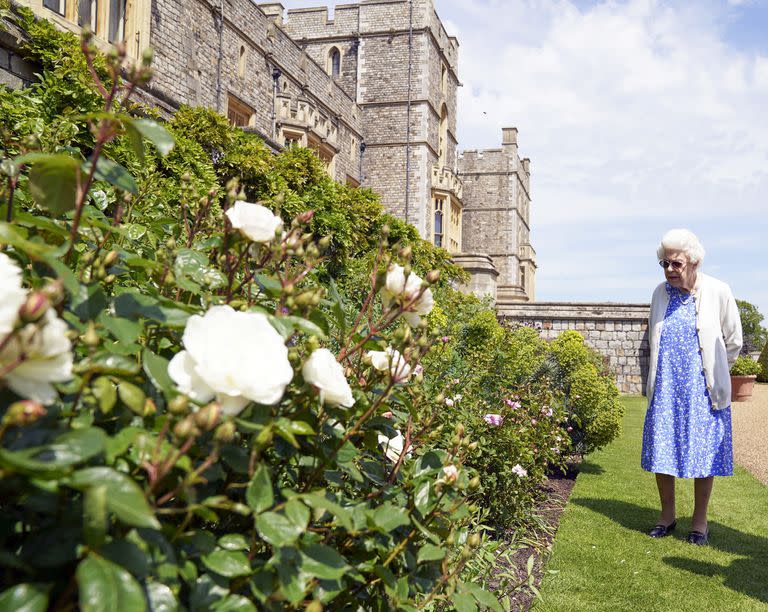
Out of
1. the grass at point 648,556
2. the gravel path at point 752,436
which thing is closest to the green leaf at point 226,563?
the grass at point 648,556

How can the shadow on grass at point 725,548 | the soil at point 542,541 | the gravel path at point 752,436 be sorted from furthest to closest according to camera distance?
the gravel path at point 752,436, the shadow on grass at point 725,548, the soil at point 542,541

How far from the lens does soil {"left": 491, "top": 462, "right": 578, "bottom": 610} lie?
3332mm

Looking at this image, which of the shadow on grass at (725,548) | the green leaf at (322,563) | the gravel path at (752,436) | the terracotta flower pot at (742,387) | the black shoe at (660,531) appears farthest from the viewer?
the terracotta flower pot at (742,387)

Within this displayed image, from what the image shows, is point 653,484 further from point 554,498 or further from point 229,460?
point 229,460

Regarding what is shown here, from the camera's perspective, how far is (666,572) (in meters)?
3.81

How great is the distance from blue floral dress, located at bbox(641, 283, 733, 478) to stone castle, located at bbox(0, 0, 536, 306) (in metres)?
5.45

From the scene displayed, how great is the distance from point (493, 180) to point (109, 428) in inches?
1262

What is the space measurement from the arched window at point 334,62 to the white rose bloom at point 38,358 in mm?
22842

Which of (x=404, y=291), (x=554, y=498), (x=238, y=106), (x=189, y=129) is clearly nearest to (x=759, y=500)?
(x=554, y=498)

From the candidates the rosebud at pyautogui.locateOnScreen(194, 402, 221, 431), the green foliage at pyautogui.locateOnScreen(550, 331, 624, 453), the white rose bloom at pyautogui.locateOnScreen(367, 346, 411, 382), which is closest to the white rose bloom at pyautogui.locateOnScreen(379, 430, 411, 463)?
the white rose bloom at pyautogui.locateOnScreen(367, 346, 411, 382)

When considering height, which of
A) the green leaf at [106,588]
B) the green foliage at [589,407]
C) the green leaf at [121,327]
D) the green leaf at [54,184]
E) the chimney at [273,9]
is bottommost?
the green foliage at [589,407]

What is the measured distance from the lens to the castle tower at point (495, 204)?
3169cm

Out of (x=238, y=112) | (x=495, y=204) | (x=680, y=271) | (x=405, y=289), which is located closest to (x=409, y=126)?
(x=238, y=112)

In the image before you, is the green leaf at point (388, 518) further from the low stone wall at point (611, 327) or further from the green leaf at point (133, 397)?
the low stone wall at point (611, 327)
